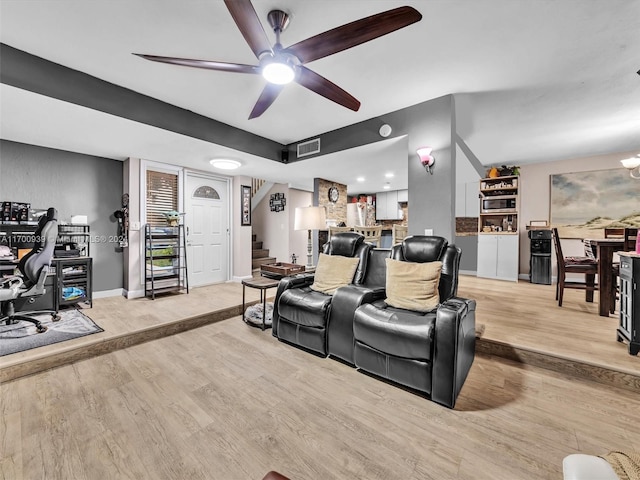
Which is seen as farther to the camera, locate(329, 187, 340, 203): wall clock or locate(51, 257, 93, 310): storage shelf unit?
locate(329, 187, 340, 203): wall clock

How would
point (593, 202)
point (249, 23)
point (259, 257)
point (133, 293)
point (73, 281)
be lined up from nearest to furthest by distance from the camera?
point (249, 23)
point (73, 281)
point (133, 293)
point (593, 202)
point (259, 257)

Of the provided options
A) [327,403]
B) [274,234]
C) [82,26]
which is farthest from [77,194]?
[327,403]

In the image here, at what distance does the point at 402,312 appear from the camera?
7.30 ft

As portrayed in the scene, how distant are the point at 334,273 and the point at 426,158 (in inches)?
65.7

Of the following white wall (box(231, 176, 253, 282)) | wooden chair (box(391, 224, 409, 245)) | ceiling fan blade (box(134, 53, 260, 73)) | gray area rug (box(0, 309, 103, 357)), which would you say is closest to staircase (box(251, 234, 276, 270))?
white wall (box(231, 176, 253, 282))

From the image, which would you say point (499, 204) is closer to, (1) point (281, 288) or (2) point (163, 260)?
(1) point (281, 288)

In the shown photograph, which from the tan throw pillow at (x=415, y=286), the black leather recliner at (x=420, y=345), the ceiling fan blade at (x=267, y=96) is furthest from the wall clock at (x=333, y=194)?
the black leather recliner at (x=420, y=345)

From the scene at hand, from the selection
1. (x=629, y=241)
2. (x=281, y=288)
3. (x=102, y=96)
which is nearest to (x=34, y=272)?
(x=102, y=96)

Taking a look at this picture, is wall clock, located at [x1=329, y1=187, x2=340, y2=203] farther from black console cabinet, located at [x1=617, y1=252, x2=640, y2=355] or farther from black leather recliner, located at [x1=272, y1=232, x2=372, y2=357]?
black console cabinet, located at [x1=617, y1=252, x2=640, y2=355]

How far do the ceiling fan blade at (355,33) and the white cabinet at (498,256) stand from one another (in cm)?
534

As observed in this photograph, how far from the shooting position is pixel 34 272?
290cm

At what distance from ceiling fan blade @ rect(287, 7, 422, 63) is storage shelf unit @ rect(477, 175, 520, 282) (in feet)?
17.3

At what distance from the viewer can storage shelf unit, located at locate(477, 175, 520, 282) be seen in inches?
220

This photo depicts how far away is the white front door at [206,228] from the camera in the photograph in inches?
205
